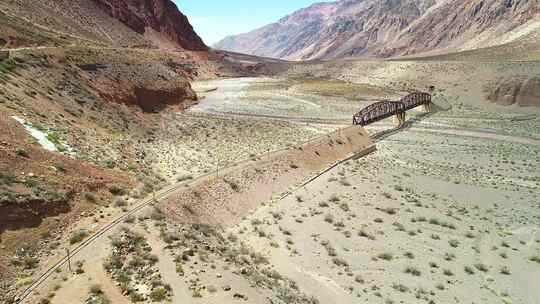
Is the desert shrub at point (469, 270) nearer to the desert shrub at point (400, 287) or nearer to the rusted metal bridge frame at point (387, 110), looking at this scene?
the desert shrub at point (400, 287)

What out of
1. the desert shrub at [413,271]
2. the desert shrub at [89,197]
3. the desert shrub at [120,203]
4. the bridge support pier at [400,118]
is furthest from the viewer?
the bridge support pier at [400,118]

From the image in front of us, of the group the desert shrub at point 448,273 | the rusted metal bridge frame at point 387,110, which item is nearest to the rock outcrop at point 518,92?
the rusted metal bridge frame at point 387,110

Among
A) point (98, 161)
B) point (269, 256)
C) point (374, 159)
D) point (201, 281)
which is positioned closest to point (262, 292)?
point (201, 281)

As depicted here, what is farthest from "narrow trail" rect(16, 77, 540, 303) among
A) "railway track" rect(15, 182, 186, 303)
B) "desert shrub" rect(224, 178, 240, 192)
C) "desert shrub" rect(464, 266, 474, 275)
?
"desert shrub" rect(464, 266, 474, 275)

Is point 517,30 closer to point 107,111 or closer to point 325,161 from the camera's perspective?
point 325,161

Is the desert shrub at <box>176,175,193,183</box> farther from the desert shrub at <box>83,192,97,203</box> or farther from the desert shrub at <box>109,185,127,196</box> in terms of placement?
the desert shrub at <box>83,192,97,203</box>

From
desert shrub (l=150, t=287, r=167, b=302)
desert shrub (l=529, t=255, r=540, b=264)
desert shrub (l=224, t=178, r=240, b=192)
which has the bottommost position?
desert shrub (l=529, t=255, r=540, b=264)

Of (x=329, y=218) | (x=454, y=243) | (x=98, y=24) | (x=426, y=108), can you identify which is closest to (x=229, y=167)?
(x=329, y=218)
